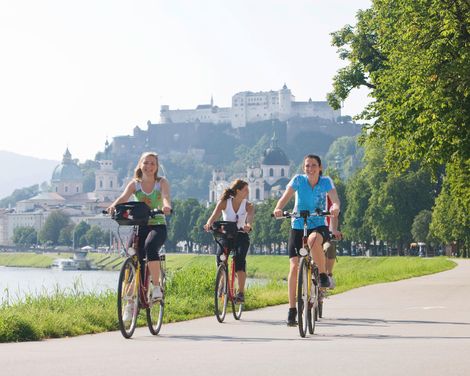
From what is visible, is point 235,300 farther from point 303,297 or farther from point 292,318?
point 303,297

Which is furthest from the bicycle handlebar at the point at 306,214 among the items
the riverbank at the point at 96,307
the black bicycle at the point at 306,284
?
the riverbank at the point at 96,307

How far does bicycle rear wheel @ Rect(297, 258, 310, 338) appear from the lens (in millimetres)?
11422

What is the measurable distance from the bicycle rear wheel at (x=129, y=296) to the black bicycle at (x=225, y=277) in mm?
2189

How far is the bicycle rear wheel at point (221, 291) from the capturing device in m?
13.8

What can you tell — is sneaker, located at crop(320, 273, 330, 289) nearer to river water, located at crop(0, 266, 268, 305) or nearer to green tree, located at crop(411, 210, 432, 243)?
river water, located at crop(0, 266, 268, 305)

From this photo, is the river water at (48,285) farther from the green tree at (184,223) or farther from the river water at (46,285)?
the green tree at (184,223)

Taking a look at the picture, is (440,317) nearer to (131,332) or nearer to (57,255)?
(131,332)

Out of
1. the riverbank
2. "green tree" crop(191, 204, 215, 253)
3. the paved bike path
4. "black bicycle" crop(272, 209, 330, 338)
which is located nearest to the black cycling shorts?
"black bicycle" crop(272, 209, 330, 338)

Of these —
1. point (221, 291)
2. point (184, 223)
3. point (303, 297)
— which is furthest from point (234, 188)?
point (184, 223)

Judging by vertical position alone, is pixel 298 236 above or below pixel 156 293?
above

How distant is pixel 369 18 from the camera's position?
36000 millimetres

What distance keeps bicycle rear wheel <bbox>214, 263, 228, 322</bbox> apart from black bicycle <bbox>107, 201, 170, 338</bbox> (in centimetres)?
180

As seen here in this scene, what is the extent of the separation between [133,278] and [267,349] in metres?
2.03

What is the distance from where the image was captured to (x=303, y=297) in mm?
11664
